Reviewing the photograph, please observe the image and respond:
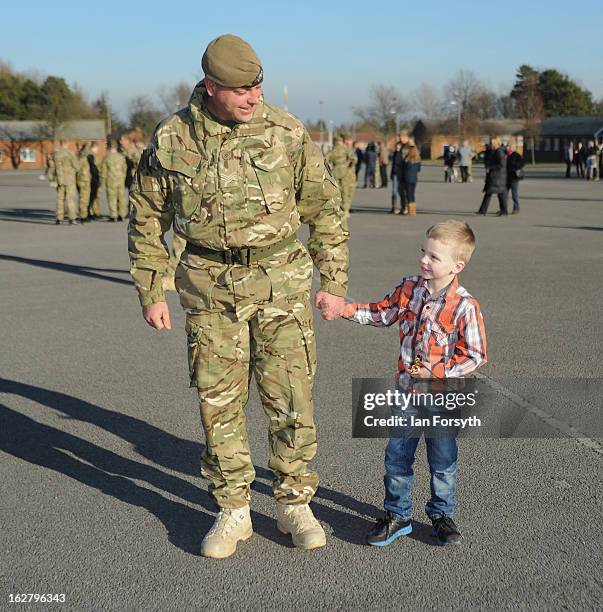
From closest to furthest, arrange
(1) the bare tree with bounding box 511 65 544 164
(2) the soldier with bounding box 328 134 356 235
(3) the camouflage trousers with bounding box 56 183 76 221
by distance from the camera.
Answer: (2) the soldier with bounding box 328 134 356 235
(3) the camouflage trousers with bounding box 56 183 76 221
(1) the bare tree with bounding box 511 65 544 164

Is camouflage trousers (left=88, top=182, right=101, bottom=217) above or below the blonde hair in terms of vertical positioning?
below

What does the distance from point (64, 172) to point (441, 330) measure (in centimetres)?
1747

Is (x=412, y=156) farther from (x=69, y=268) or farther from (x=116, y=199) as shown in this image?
(x=69, y=268)

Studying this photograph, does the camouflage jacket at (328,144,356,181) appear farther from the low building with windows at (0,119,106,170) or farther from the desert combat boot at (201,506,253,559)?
the low building with windows at (0,119,106,170)

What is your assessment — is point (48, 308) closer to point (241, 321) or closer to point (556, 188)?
point (241, 321)

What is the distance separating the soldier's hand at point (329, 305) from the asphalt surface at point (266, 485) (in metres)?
0.96

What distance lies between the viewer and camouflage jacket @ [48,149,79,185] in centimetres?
1947

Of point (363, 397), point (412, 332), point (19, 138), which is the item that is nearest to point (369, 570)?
point (363, 397)

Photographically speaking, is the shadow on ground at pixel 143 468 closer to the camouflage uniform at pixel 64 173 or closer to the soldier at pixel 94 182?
the camouflage uniform at pixel 64 173

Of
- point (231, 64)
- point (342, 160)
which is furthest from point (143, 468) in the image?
A: point (342, 160)

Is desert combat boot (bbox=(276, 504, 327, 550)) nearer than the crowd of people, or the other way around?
desert combat boot (bbox=(276, 504, 327, 550))

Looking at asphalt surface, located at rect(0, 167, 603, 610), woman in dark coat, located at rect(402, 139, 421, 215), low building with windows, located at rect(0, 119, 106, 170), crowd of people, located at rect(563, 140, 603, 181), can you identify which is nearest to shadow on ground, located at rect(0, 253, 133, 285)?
asphalt surface, located at rect(0, 167, 603, 610)

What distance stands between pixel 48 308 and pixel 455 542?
6936mm

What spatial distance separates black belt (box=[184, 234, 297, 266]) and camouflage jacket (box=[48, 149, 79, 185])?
16872mm
